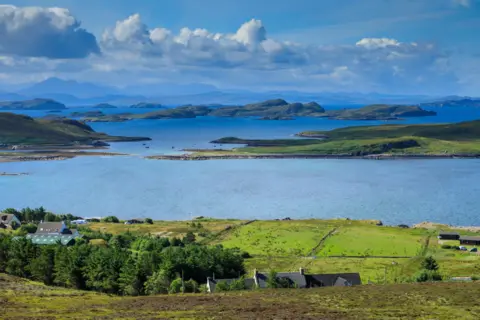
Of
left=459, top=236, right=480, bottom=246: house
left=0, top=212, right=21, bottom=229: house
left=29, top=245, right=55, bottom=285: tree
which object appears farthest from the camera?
left=0, top=212, right=21, bottom=229: house

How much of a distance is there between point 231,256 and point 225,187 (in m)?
62.4

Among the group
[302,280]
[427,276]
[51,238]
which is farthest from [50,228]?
[427,276]

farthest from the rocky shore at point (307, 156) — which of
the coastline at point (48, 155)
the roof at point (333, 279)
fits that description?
A: the roof at point (333, 279)

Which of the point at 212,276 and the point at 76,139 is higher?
the point at 76,139

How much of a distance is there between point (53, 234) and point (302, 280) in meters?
30.9

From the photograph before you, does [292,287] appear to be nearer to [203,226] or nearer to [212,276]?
[212,276]

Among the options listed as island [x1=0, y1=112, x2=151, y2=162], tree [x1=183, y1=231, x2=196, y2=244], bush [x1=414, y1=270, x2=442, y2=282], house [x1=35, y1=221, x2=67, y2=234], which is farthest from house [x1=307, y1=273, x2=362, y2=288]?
island [x1=0, y1=112, x2=151, y2=162]

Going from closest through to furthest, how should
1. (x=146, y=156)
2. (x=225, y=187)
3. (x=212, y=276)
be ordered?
(x=212, y=276)
(x=225, y=187)
(x=146, y=156)

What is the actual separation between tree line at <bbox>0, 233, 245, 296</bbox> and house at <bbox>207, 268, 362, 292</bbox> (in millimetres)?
2821

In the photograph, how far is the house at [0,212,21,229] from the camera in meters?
67.6

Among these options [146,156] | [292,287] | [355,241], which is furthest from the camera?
[146,156]

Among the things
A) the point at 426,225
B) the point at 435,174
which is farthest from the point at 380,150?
the point at 426,225

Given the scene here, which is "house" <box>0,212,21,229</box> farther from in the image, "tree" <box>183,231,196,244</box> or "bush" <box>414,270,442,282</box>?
"bush" <box>414,270,442,282</box>

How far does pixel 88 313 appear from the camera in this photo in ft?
90.0
